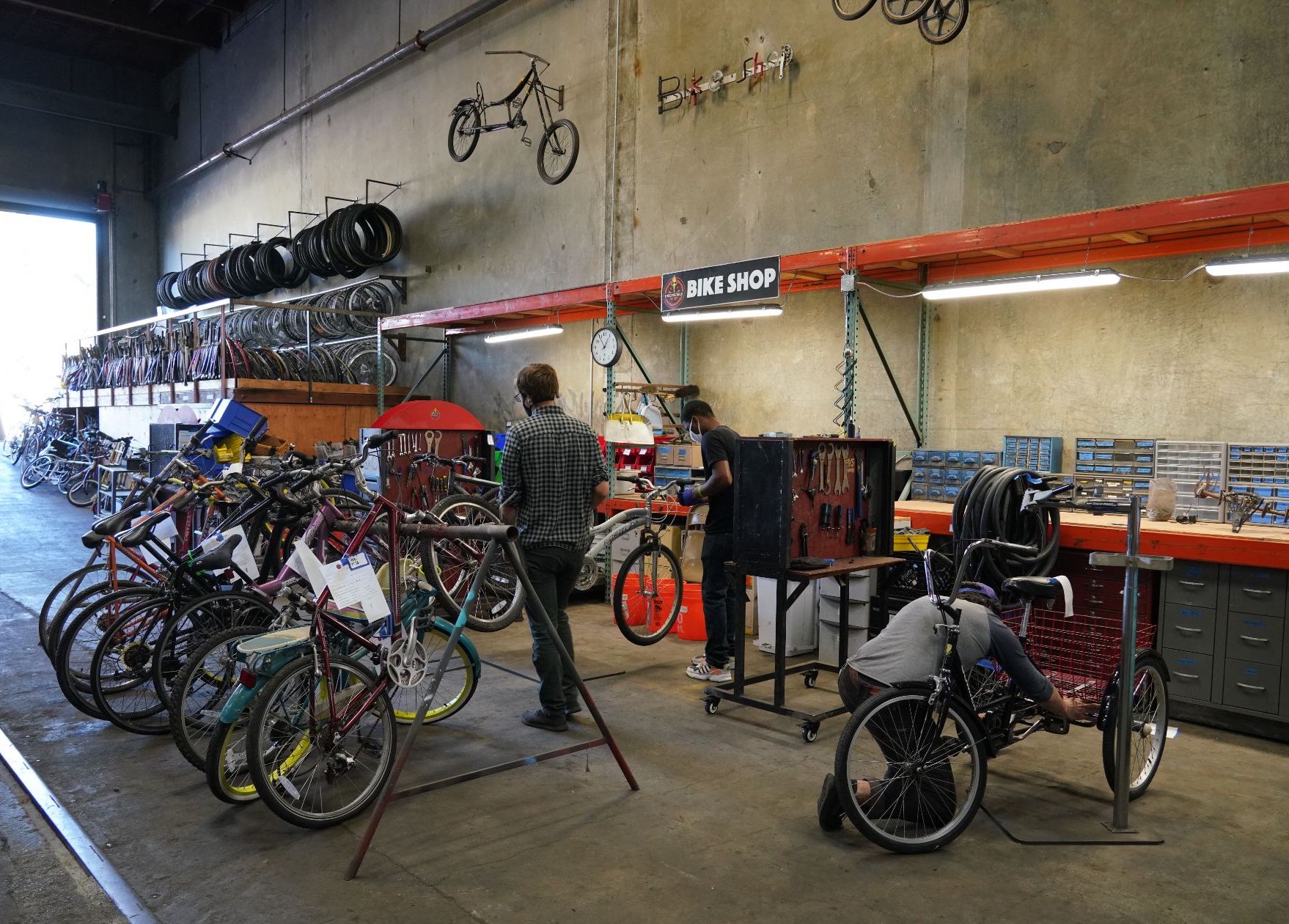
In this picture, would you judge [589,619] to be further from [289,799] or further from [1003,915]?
[1003,915]

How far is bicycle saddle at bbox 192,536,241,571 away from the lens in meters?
4.35

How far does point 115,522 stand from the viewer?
4715 mm

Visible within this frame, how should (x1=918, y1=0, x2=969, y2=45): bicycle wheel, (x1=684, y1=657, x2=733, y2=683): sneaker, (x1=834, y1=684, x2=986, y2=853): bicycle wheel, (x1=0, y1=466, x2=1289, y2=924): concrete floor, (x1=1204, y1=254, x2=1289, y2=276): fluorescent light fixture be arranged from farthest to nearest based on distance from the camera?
(x1=918, y1=0, x2=969, y2=45): bicycle wheel < (x1=684, y1=657, x2=733, y2=683): sneaker < (x1=1204, y1=254, x2=1289, y2=276): fluorescent light fixture < (x1=834, y1=684, x2=986, y2=853): bicycle wheel < (x1=0, y1=466, x2=1289, y2=924): concrete floor

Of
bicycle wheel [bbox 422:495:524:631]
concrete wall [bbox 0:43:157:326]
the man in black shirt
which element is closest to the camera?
the man in black shirt

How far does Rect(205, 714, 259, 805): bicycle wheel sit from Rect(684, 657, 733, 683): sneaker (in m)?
2.73

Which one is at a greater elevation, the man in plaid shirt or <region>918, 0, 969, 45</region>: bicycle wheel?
<region>918, 0, 969, 45</region>: bicycle wheel

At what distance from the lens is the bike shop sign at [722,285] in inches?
248

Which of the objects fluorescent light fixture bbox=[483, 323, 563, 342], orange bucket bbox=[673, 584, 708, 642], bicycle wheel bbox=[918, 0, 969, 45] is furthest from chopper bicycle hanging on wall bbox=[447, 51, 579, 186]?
orange bucket bbox=[673, 584, 708, 642]

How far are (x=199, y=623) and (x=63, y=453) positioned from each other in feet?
45.4

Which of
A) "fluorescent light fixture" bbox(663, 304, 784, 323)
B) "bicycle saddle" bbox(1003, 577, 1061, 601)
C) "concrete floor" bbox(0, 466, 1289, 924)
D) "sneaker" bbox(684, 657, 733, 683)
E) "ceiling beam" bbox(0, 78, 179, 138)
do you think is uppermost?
"ceiling beam" bbox(0, 78, 179, 138)

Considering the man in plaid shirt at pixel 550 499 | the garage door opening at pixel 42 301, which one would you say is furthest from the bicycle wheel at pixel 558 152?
the garage door opening at pixel 42 301

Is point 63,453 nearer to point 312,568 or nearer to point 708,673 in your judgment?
point 708,673

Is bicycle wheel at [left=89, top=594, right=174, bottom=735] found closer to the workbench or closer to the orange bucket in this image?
the workbench

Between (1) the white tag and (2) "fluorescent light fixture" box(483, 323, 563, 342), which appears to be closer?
(1) the white tag
